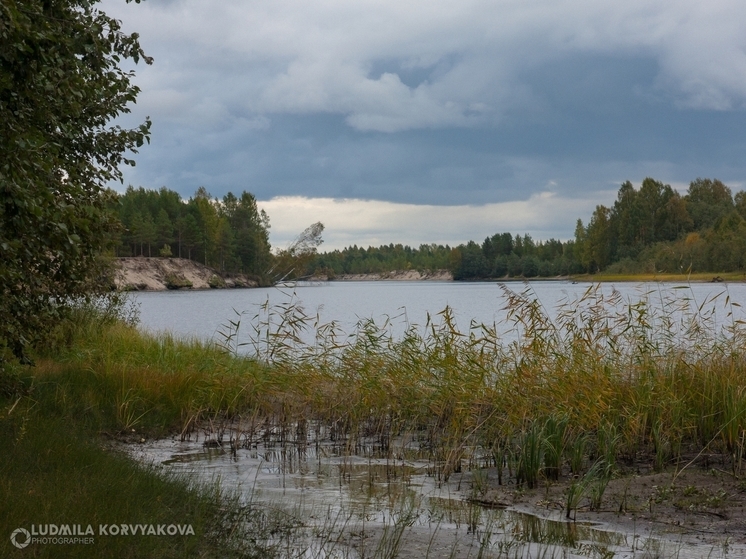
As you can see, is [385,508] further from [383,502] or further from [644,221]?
[644,221]

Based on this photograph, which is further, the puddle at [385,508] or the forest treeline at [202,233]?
the forest treeline at [202,233]

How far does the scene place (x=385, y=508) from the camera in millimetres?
7641

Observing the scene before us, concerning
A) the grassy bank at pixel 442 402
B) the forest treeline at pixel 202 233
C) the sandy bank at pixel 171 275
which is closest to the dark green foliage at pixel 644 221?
the forest treeline at pixel 202 233

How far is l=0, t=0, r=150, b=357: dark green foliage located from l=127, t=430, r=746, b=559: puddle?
275cm

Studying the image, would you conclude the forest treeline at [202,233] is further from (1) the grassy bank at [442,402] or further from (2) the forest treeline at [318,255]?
(1) the grassy bank at [442,402]

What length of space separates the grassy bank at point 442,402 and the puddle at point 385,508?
42cm

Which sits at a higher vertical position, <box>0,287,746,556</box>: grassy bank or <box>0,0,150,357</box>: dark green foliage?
<box>0,0,150,357</box>: dark green foliage

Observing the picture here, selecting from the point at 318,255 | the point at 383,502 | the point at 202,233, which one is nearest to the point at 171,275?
the point at 202,233

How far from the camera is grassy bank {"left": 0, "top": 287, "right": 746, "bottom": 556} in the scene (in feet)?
24.2

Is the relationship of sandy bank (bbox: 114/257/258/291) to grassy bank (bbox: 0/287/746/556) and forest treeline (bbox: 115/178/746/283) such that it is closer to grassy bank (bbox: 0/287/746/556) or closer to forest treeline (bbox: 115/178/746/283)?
forest treeline (bbox: 115/178/746/283)

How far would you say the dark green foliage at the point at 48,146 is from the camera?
5.32 m

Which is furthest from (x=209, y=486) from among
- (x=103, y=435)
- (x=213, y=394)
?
(x=213, y=394)

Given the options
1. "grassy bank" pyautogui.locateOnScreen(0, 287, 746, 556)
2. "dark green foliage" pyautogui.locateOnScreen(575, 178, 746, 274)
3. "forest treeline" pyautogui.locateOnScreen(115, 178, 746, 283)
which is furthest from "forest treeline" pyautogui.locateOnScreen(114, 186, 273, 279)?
"grassy bank" pyautogui.locateOnScreen(0, 287, 746, 556)

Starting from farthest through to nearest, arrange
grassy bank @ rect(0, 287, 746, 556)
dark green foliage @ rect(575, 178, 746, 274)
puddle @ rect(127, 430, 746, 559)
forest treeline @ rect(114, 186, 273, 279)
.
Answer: forest treeline @ rect(114, 186, 273, 279)
dark green foliage @ rect(575, 178, 746, 274)
grassy bank @ rect(0, 287, 746, 556)
puddle @ rect(127, 430, 746, 559)
